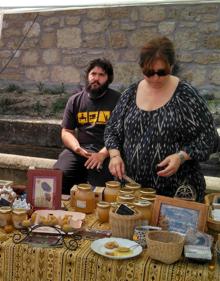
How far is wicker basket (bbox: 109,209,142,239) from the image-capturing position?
76.9 inches

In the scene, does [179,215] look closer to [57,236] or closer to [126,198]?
[126,198]

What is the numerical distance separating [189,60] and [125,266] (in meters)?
5.58

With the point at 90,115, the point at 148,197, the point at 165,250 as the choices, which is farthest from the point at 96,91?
the point at 165,250

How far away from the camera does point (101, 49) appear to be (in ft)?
24.4

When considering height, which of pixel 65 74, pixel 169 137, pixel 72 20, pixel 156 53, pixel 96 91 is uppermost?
pixel 72 20

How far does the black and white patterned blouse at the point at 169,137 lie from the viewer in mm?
2439

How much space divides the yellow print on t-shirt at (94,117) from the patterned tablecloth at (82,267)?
1.69 m

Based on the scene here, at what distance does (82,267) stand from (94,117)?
1.85m

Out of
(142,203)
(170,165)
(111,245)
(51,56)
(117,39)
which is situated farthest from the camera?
(51,56)

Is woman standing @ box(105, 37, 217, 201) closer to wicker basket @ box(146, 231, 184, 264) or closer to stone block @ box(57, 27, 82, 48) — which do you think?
wicker basket @ box(146, 231, 184, 264)

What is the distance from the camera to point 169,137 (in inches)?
96.9

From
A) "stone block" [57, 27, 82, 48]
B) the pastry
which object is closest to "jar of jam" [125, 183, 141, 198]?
the pastry

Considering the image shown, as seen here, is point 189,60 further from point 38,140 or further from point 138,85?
point 138,85

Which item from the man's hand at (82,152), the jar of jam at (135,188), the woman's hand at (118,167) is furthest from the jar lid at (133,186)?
the man's hand at (82,152)
